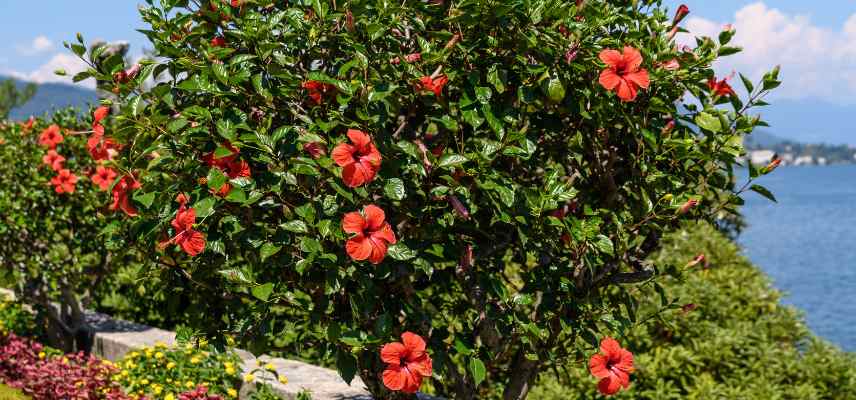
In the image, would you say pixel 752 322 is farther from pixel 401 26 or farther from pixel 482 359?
pixel 401 26

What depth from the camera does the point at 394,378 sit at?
114 inches

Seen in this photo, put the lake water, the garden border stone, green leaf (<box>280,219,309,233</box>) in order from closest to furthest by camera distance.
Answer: green leaf (<box>280,219,309,233</box>) < the garden border stone < the lake water

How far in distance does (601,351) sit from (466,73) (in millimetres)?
1207

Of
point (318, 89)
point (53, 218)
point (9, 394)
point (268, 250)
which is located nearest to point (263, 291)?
point (268, 250)

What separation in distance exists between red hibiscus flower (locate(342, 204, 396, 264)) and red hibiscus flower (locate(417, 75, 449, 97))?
50 cm

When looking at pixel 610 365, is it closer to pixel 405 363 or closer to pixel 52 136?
pixel 405 363

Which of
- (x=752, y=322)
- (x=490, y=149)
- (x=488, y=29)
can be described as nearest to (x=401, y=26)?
(x=488, y=29)

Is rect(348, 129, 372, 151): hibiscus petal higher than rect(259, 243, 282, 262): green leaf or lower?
higher

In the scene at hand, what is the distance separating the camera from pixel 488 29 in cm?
295

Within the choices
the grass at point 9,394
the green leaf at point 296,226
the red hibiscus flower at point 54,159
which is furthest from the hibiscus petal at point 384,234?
the red hibiscus flower at point 54,159

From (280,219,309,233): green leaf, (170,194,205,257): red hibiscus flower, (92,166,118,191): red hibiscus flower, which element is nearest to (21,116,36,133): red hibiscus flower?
(92,166,118,191): red hibiscus flower

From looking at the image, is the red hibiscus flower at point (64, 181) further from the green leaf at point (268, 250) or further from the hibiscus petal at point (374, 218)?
the hibiscus petal at point (374, 218)

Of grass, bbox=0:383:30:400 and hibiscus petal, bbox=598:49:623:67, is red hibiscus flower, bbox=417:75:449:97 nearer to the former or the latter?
hibiscus petal, bbox=598:49:623:67

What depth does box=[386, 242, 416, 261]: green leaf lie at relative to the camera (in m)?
2.75
